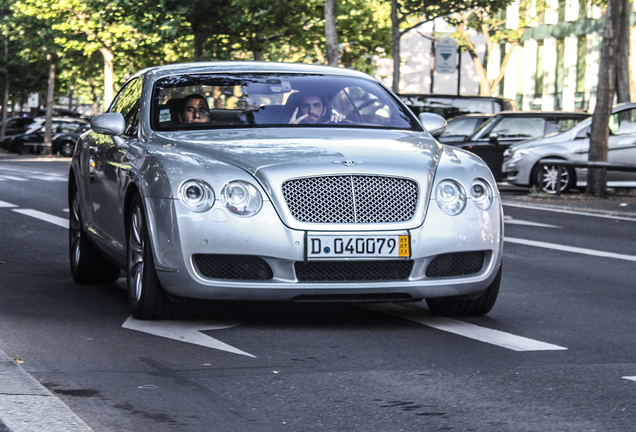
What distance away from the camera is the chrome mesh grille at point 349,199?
20.6 feet

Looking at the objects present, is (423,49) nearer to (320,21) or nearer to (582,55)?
(582,55)

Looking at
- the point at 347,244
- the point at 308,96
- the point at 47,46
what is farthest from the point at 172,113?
the point at 47,46

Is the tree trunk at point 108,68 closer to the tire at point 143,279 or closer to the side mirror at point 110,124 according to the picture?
the side mirror at point 110,124

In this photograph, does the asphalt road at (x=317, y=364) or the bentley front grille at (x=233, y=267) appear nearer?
the asphalt road at (x=317, y=364)

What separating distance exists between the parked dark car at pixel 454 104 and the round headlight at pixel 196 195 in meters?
20.5

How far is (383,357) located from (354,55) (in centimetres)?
5013

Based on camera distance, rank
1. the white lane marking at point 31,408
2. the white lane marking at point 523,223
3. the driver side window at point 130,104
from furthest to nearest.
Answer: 1. the white lane marking at point 523,223
2. the driver side window at point 130,104
3. the white lane marking at point 31,408

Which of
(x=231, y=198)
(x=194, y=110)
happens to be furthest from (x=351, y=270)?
(x=194, y=110)

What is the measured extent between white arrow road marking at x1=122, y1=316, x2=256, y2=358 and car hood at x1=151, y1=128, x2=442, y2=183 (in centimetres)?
86

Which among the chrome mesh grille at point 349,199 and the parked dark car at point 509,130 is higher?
the chrome mesh grille at point 349,199

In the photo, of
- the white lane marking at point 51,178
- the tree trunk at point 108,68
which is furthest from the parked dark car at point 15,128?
the white lane marking at point 51,178

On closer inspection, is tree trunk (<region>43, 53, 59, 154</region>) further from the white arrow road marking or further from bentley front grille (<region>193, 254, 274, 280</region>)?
bentley front grille (<region>193, 254, 274, 280</region>)

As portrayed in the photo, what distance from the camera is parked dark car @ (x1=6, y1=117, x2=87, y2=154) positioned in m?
51.4

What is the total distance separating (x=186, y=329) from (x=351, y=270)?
91cm
